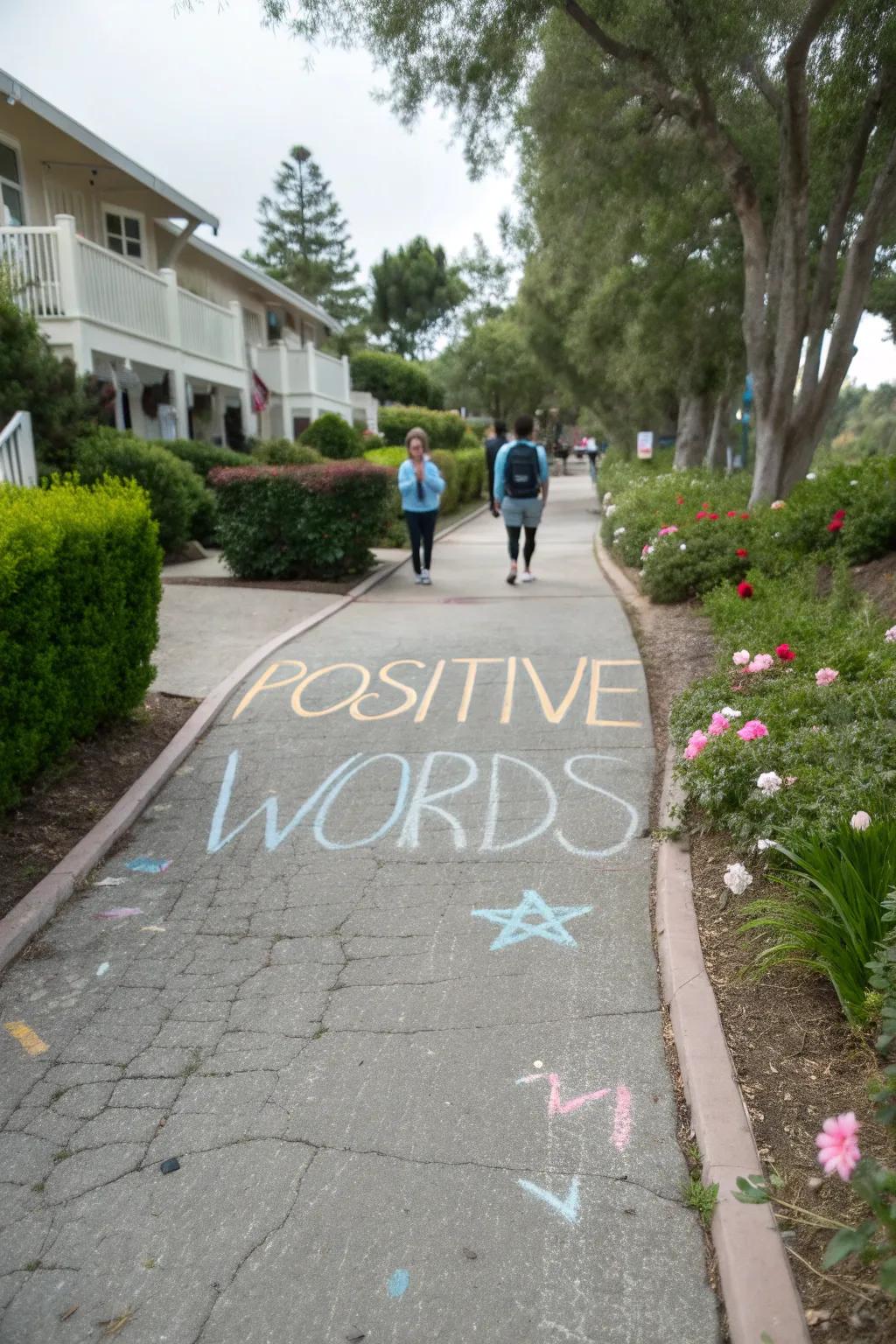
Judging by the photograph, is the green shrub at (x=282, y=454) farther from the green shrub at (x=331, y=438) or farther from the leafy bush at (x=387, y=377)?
the leafy bush at (x=387, y=377)

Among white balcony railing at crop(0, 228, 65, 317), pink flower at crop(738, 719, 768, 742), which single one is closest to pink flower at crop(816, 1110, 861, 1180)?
pink flower at crop(738, 719, 768, 742)

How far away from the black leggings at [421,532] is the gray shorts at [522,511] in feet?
2.77

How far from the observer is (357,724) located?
6.57 meters

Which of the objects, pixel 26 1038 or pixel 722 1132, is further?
pixel 26 1038

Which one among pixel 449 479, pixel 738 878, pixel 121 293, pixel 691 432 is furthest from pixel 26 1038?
pixel 449 479

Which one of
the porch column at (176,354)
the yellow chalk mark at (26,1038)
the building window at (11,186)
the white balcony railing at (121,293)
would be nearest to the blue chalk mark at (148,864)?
the yellow chalk mark at (26,1038)

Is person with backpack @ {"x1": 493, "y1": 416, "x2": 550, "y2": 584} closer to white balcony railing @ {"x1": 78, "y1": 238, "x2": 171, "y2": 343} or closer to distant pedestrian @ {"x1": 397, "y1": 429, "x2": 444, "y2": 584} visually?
distant pedestrian @ {"x1": 397, "y1": 429, "x2": 444, "y2": 584}

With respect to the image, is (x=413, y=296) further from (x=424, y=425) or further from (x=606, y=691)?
(x=606, y=691)

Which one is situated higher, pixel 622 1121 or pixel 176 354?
pixel 176 354

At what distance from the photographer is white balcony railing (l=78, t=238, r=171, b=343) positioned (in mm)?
14773

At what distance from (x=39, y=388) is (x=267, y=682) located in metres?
6.52

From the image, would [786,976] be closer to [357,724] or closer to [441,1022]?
[441,1022]

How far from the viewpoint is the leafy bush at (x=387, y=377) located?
157ft

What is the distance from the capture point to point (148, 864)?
4.88m
